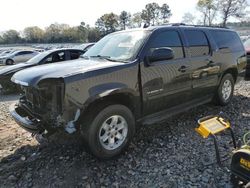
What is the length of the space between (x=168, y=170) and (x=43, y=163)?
5.88 ft

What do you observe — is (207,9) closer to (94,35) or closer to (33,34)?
(94,35)

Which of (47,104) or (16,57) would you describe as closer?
(47,104)

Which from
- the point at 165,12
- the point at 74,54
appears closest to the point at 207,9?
the point at 165,12

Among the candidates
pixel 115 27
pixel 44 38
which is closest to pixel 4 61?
pixel 115 27

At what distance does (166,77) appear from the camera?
4363 millimetres

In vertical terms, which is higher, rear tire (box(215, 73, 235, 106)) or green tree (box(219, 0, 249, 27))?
green tree (box(219, 0, 249, 27))

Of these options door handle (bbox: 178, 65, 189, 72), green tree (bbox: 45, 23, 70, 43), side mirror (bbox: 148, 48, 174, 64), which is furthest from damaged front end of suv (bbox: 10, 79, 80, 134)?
green tree (bbox: 45, 23, 70, 43)

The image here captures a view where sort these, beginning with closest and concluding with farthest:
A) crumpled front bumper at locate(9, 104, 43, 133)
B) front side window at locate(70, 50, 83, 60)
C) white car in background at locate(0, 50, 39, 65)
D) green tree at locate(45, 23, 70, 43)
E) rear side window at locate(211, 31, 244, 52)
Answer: crumpled front bumper at locate(9, 104, 43, 133) → rear side window at locate(211, 31, 244, 52) → front side window at locate(70, 50, 83, 60) → white car in background at locate(0, 50, 39, 65) → green tree at locate(45, 23, 70, 43)

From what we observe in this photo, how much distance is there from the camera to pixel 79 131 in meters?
3.53

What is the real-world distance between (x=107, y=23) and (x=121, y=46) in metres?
71.5

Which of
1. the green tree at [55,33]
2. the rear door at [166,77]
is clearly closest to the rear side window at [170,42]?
the rear door at [166,77]

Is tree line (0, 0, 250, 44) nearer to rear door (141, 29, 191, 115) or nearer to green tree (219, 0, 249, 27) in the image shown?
green tree (219, 0, 249, 27)

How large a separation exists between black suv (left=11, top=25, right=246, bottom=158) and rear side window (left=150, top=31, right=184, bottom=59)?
2cm

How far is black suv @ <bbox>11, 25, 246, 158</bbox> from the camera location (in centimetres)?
335
